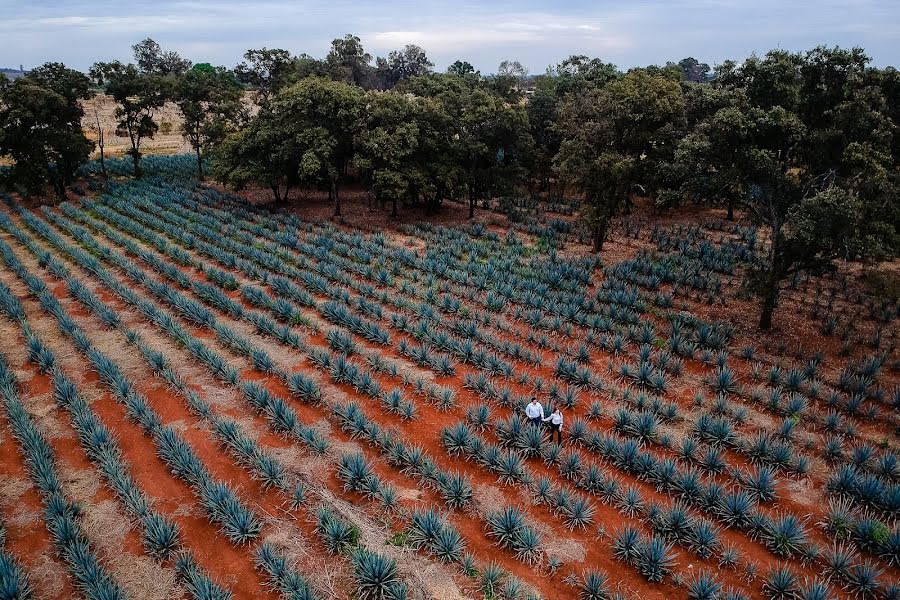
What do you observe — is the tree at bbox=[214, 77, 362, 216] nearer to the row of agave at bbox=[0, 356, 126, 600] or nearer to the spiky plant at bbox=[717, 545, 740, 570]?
the row of agave at bbox=[0, 356, 126, 600]

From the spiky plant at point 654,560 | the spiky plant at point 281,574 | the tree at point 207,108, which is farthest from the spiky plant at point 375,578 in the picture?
the tree at point 207,108

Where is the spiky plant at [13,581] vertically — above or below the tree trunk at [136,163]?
below

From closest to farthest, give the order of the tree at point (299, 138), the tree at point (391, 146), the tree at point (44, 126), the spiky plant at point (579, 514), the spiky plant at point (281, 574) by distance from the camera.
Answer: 1. the spiky plant at point (281, 574)
2. the spiky plant at point (579, 514)
3. the tree at point (391, 146)
4. the tree at point (299, 138)
5. the tree at point (44, 126)

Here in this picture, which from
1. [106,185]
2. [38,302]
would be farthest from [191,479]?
[106,185]

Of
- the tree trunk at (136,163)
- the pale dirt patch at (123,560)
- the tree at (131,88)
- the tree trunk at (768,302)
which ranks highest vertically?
the tree at (131,88)

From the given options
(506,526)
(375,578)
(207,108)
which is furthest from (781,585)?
(207,108)

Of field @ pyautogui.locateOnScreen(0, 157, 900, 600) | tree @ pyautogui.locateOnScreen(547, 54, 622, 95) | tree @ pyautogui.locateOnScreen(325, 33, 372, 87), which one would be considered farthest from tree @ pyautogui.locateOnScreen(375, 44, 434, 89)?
field @ pyautogui.locateOnScreen(0, 157, 900, 600)

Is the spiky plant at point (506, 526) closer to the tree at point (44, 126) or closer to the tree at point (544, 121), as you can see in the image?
the tree at point (544, 121)
